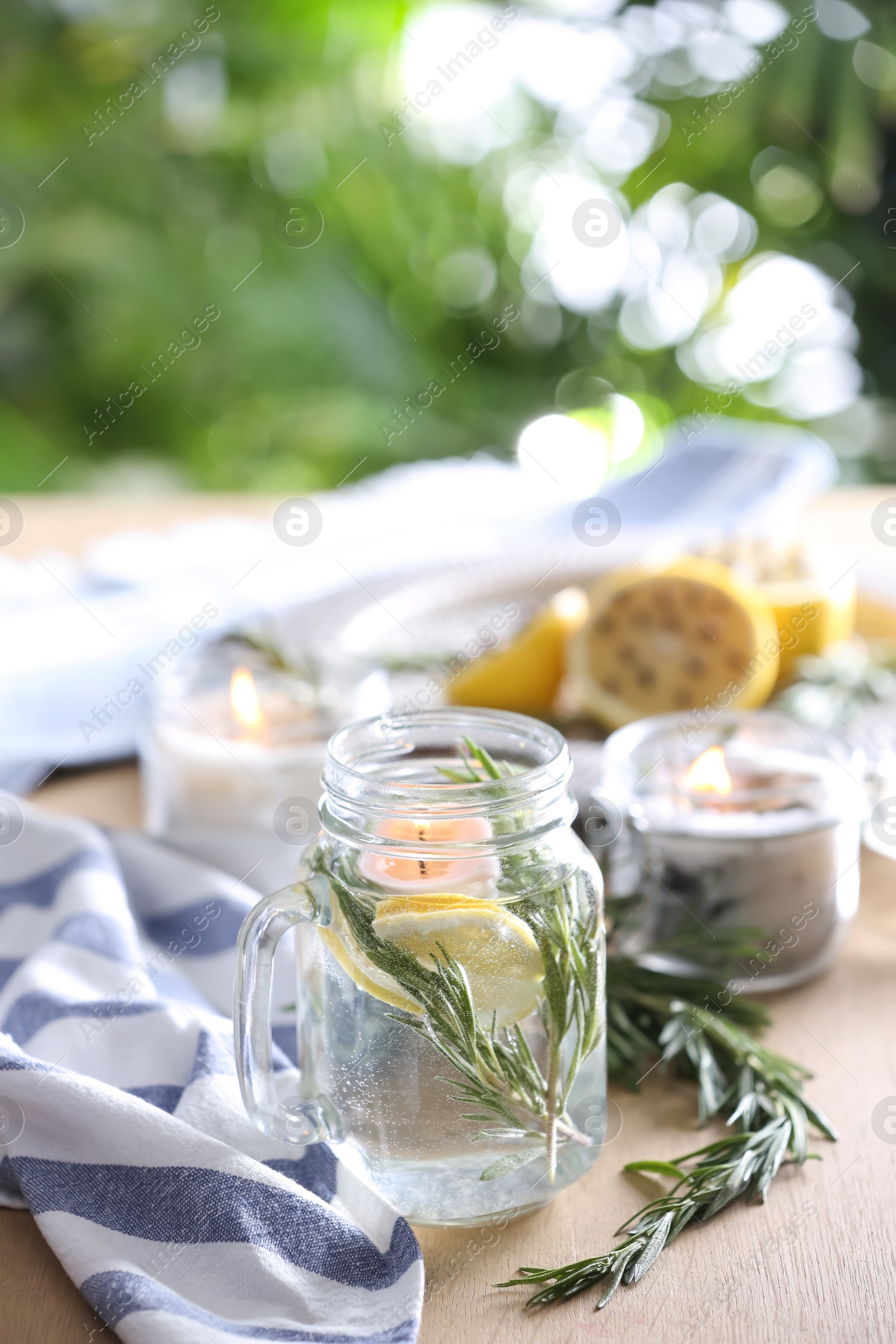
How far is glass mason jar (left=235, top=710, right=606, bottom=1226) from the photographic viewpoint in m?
0.48

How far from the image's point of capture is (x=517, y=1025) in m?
0.49

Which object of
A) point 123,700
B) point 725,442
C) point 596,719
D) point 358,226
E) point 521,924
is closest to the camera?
point 521,924

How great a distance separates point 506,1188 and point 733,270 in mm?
2608

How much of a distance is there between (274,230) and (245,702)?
7.99 feet

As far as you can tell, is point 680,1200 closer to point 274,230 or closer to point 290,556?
point 290,556

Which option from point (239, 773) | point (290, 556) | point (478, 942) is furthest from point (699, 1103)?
point (290, 556)

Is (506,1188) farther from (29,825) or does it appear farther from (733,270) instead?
(733,270)

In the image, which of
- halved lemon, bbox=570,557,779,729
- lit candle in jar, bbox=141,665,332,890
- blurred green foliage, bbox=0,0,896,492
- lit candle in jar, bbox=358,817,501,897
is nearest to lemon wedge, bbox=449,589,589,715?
halved lemon, bbox=570,557,779,729

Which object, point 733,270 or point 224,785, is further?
point 733,270

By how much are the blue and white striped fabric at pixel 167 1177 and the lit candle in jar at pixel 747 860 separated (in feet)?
0.78

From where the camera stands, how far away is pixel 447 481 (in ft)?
5.23

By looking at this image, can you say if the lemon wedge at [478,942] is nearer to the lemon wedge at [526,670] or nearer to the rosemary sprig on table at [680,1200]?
the rosemary sprig on table at [680,1200]

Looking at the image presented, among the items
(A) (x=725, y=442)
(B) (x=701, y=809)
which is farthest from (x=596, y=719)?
(A) (x=725, y=442)

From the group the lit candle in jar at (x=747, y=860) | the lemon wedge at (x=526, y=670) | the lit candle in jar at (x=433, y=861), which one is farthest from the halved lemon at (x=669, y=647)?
the lit candle in jar at (x=433, y=861)
